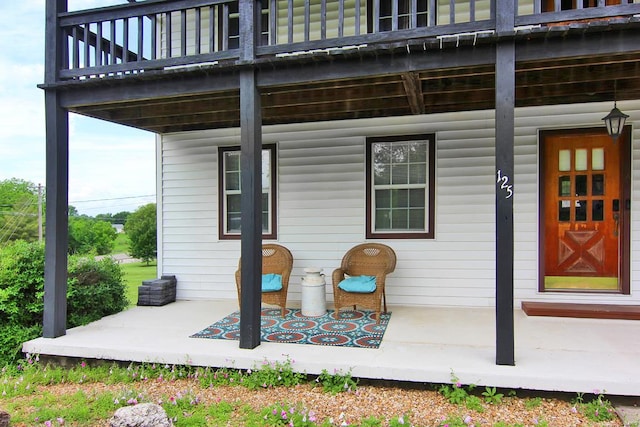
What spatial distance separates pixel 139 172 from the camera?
2788 centimetres

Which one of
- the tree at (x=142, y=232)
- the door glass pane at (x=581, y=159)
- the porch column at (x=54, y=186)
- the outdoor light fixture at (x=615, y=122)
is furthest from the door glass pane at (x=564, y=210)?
→ the tree at (x=142, y=232)

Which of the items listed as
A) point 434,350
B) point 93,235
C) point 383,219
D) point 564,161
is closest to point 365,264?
point 383,219

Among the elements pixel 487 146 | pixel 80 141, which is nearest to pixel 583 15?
pixel 487 146

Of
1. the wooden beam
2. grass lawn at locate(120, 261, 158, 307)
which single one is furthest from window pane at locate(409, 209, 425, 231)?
grass lawn at locate(120, 261, 158, 307)

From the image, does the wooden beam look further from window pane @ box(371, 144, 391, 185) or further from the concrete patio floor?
the concrete patio floor

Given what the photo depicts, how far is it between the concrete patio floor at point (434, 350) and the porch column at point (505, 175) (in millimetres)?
274

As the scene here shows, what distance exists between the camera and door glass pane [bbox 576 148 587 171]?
4.81 m

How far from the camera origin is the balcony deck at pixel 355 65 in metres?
3.04

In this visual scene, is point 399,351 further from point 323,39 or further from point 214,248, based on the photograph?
point 214,248

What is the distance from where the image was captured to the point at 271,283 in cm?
473

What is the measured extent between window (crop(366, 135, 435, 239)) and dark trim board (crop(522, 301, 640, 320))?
1403 mm

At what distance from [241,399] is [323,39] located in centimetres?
292

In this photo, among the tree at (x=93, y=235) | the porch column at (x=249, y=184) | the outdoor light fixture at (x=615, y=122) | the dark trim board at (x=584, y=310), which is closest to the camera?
the porch column at (x=249, y=184)

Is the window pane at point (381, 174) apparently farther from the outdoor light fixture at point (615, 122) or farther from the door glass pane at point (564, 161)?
the outdoor light fixture at point (615, 122)
